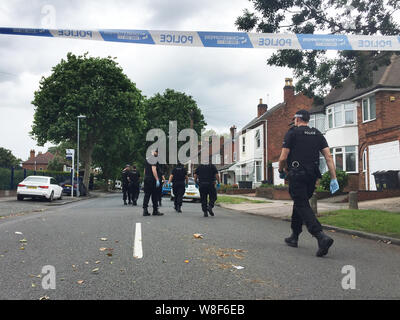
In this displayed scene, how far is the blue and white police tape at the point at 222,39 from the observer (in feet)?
28.5

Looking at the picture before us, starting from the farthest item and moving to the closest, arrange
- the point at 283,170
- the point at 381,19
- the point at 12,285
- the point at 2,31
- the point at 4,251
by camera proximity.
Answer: the point at 381,19 → the point at 2,31 → the point at 283,170 → the point at 4,251 → the point at 12,285

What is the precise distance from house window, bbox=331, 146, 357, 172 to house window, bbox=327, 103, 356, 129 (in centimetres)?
176

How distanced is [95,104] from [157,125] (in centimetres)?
1539

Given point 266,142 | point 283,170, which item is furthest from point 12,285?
point 266,142

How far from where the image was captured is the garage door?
20250mm

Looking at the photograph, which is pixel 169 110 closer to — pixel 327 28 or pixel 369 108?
pixel 369 108

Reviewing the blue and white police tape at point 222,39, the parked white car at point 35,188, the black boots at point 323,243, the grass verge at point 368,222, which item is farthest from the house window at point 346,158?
the black boots at point 323,243

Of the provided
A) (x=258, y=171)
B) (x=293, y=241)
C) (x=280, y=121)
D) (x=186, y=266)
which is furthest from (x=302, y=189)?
(x=258, y=171)

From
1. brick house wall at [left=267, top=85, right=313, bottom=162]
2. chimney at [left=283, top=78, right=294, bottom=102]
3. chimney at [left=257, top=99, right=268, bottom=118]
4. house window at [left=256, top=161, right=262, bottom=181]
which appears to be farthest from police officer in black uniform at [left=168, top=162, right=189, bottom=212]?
chimney at [left=257, top=99, right=268, bottom=118]

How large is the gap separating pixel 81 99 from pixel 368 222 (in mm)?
27811

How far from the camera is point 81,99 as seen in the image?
3275 centimetres

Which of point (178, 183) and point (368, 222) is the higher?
point (178, 183)

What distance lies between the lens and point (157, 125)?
4822 cm

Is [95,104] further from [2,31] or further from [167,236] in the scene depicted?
[167,236]
